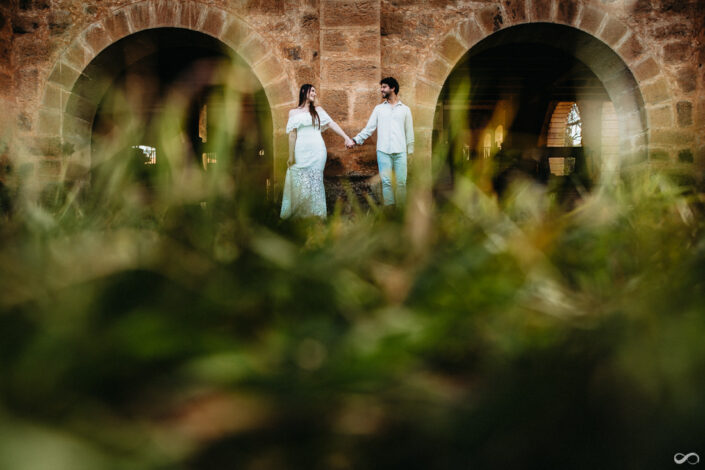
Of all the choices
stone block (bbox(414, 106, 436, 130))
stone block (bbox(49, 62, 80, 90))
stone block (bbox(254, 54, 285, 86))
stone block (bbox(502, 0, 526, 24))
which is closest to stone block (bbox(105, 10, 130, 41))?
stone block (bbox(49, 62, 80, 90))

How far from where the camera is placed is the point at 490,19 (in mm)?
4930

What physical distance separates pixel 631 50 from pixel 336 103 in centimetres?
333

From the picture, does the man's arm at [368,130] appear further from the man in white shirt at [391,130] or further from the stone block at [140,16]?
the stone block at [140,16]

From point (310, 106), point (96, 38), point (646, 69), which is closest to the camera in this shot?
point (310, 106)

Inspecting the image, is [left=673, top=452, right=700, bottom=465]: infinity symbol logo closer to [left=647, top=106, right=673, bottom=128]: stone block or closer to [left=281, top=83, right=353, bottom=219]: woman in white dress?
[left=281, top=83, right=353, bottom=219]: woman in white dress

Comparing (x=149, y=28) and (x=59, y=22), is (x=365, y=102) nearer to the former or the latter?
(x=149, y=28)

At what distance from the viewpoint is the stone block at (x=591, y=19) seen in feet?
16.2

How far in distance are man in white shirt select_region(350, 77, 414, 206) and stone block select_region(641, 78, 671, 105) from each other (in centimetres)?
266

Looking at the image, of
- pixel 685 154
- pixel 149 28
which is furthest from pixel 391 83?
pixel 685 154

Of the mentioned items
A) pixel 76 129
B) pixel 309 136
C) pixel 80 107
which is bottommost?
pixel 309 136

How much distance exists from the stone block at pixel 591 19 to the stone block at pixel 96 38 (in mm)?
5160

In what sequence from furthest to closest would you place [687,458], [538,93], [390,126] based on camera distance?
[538,93]
[390,126]
[687,458]

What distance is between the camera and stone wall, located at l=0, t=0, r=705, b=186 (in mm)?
4852

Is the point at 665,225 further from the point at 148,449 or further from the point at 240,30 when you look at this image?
the point at 240,30
